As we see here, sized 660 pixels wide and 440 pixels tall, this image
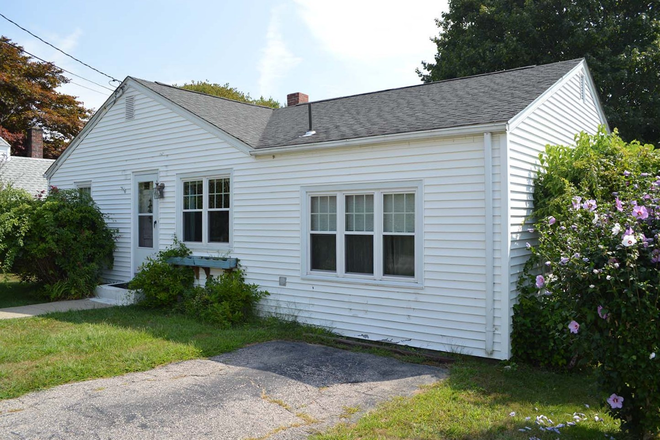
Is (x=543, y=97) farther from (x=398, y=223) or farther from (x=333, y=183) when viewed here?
(x=333, y=183)

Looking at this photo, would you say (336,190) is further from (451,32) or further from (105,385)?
(451,32)

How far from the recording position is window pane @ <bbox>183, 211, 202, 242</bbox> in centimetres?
1041

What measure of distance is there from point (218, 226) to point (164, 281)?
148 cm

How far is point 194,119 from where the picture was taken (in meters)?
10.3

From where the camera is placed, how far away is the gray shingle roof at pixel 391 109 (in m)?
7.48

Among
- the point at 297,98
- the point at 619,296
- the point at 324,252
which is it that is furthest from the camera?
the point at 297,98

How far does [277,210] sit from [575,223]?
5474mm

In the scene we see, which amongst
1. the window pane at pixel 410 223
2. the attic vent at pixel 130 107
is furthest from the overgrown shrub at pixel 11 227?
the window pane at pixel 410 223

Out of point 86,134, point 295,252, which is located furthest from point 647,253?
point 86,134

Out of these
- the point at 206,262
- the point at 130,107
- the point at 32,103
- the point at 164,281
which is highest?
the point at 32,103

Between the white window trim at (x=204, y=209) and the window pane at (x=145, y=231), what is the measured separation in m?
1.24

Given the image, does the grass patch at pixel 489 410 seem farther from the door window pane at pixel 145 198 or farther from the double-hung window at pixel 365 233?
the door window pane at pixel 145 198

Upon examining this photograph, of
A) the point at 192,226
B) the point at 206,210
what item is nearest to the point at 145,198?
the point at 192,226

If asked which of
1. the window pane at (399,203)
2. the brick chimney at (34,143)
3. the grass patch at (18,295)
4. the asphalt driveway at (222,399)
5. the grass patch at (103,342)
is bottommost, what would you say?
the asphalt driveway at (222,399)
